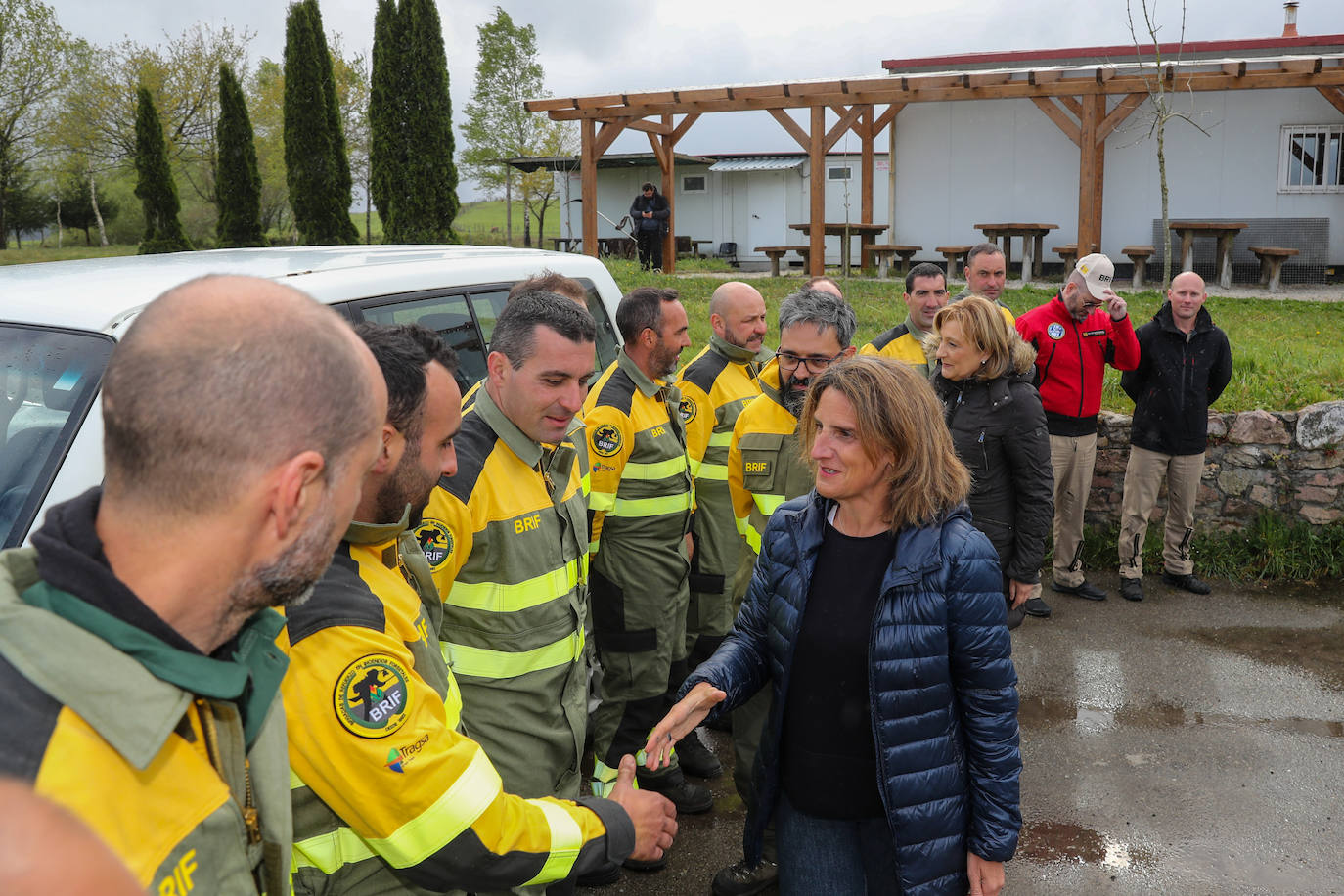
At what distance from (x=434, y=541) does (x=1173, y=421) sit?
19.2 feet

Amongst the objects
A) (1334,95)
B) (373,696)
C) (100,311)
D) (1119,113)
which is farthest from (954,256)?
(373,696)

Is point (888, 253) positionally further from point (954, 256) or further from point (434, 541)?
point (434, 541)

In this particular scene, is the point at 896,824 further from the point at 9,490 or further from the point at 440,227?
the point at 440,227

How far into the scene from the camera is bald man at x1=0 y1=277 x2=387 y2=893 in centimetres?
108

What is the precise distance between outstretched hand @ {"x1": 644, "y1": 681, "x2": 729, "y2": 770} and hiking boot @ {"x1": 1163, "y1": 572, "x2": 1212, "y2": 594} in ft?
18.1

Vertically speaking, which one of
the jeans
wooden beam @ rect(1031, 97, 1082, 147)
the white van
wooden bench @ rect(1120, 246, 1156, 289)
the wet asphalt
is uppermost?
wooden beam @ rect(1031, 97, 1082, 147)

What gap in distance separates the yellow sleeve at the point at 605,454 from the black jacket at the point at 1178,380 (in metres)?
4.36

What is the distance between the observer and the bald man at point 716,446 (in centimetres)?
501

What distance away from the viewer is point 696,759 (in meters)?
4.75

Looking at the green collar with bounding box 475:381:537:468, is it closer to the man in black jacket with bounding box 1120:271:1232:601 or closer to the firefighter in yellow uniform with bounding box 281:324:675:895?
the firefighter in yellow uniform with bounding box 281:324:675:895

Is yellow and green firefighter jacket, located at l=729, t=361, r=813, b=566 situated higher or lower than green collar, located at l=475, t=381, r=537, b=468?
lower

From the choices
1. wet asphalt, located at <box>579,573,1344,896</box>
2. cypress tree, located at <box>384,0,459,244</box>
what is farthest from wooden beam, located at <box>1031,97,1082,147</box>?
wet asphalt, located at <box>579,573,1344,896</box>

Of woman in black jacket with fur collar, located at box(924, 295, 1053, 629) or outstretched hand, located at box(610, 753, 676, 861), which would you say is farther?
woman in black jacket with fur collar, located at box(924, 295, 1053, 629)

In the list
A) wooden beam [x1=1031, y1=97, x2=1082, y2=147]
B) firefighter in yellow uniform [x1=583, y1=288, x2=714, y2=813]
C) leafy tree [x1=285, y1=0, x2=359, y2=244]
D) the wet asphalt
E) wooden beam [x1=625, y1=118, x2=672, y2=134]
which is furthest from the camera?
leafy tree [x1=285, y1=0, x2=359, y2=244]
